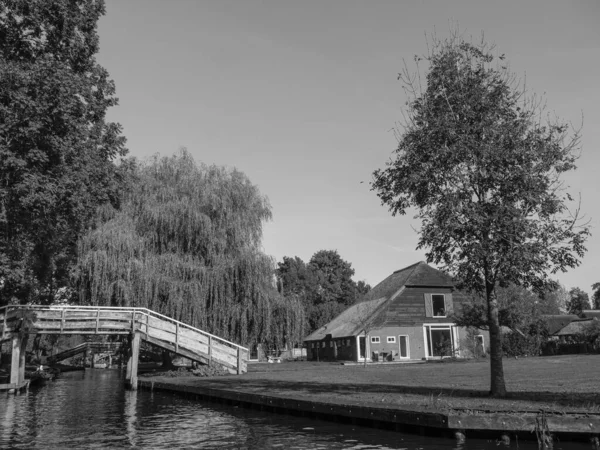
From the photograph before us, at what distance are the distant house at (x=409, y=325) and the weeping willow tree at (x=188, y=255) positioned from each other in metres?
13.4

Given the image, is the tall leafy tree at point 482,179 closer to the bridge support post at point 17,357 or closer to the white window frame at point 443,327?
the bridge support post at point 17,357

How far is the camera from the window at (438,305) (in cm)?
4734

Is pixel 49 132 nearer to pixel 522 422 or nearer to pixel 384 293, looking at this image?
pixel 522 422

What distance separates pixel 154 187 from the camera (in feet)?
110

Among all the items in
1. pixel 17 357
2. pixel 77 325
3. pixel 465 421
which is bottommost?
pixel 465 421

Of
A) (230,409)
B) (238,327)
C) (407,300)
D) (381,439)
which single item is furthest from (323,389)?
(407,300)

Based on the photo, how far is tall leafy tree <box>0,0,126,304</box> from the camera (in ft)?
63.1

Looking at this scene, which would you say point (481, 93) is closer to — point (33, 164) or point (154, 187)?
point (33, 164)

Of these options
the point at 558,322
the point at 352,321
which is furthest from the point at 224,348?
the point at 558,322

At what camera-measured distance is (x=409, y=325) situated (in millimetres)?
46031


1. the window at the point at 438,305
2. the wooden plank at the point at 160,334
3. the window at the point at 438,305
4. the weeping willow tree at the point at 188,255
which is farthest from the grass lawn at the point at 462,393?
the window at the point at 438,305

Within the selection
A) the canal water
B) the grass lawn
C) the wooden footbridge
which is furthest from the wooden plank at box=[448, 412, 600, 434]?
the wooden footbridge

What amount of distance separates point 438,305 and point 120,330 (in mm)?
29385

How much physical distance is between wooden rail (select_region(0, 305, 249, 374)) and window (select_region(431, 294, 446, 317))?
2313 centimetres
